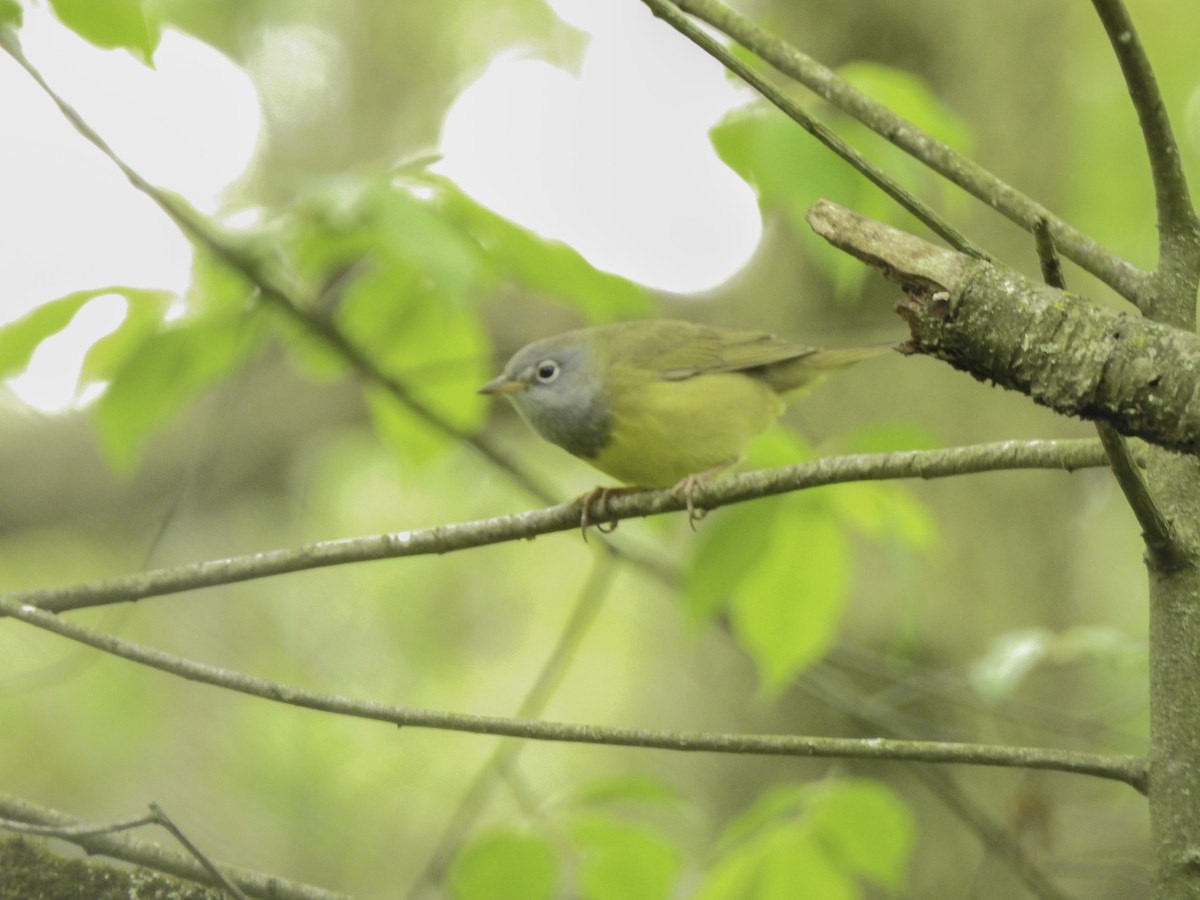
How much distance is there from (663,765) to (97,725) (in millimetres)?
4023

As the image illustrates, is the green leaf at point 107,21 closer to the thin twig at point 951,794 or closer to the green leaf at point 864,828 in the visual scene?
the green leaf at point 864,828

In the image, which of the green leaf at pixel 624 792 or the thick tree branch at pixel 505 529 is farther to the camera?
the green leaf at pixel 624 792

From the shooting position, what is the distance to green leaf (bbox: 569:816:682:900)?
3.28 meters

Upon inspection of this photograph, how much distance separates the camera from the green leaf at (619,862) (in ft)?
10.7

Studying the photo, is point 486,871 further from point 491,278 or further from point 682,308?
point 682,308

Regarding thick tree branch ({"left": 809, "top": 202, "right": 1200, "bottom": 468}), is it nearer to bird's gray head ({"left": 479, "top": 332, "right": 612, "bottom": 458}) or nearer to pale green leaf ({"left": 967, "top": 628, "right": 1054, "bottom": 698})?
pale green leaf ({"left": 967, "top": 628, "right": 1054, "bottom": 698})

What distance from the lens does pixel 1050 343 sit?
5.28ft

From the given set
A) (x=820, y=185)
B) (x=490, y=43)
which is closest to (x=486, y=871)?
(x=820, y=185)

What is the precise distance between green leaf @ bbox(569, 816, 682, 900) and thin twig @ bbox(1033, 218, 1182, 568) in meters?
1.79

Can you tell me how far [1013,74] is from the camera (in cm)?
621

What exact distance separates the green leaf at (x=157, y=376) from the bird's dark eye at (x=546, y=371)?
6.19 ft

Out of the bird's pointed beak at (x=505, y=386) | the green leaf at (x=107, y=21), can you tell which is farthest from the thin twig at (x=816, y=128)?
the bird's pointed beak at (x=505, y=386)

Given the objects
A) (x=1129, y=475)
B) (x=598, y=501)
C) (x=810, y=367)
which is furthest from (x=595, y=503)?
(x=1129, y=475)

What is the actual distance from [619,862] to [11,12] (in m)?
2.59
